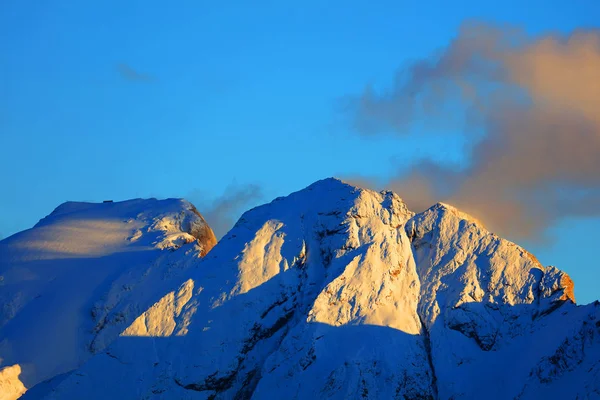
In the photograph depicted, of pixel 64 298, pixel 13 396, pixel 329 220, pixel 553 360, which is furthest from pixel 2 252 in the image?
pixel 553 360

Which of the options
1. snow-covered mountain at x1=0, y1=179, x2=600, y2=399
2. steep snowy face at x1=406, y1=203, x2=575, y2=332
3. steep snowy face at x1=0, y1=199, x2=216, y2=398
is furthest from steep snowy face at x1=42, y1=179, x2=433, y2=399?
steep snowy face at x1=0, y1=199, x2=216, y2=398

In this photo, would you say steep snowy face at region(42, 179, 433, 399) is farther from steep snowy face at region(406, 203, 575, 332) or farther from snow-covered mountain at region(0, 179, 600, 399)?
steep snowy face at region(406, 203, 575, 332)

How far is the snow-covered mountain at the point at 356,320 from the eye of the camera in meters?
86.7

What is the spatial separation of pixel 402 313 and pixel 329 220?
825 cm

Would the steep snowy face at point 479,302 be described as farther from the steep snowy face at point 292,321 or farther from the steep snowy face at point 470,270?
the steep snowy face at point 292,321

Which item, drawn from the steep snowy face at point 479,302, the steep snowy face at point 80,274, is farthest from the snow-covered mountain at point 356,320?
the steep snowy face at point 80,274

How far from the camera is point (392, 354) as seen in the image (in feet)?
288

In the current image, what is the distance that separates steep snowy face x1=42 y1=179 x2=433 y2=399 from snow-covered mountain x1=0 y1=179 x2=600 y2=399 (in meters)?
0.08

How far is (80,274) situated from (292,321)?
2088cm

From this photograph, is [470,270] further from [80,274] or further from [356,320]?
[80,274]

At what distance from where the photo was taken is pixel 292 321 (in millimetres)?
91812

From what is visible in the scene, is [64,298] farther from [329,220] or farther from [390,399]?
[390,399]

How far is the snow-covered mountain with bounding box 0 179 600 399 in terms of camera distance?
284ft

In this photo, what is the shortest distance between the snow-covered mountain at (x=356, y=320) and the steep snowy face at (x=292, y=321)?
8 cm
